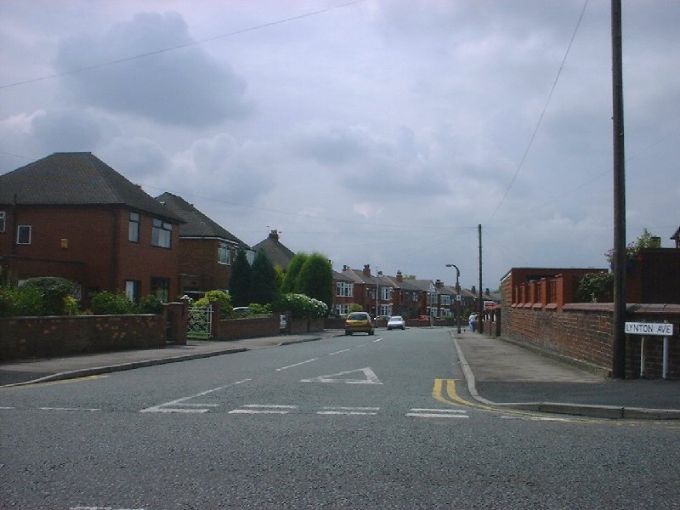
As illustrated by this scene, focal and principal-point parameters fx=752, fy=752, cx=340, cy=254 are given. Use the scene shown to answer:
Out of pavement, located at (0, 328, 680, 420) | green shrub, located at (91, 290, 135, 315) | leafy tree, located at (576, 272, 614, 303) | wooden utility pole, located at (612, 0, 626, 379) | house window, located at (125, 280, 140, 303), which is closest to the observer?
pavement, located at (0, 328, 680, 420)

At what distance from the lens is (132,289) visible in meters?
36.5

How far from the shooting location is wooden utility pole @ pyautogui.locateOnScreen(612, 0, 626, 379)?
14625 millimetres

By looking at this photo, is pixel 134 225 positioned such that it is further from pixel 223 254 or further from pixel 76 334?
pixel 76 334

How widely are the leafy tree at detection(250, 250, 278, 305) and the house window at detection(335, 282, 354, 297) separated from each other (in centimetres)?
4768

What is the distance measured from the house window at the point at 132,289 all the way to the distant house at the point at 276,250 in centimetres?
3918

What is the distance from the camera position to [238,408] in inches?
427

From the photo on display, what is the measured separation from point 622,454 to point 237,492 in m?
4.05

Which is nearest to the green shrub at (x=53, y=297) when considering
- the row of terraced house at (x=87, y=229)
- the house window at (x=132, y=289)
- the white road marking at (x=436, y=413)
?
the row of terraced house at (x=87, y=229)

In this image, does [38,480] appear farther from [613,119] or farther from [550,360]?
[550,360]

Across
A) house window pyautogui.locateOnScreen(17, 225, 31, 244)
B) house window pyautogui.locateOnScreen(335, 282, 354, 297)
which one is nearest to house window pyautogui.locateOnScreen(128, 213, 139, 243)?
house window pyautogui.locateOnScreen(17, 225, 31, 244)

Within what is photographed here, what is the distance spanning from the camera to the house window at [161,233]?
38.6 meters

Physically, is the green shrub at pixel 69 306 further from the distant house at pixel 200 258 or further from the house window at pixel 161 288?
the distant house at pixel 200 258

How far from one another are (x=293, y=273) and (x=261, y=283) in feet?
64.6

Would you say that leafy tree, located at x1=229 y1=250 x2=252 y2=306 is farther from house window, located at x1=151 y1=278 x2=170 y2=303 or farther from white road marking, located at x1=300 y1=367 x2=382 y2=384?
white road marking, located at x1=300 y1=367 x2=382 y2=384
